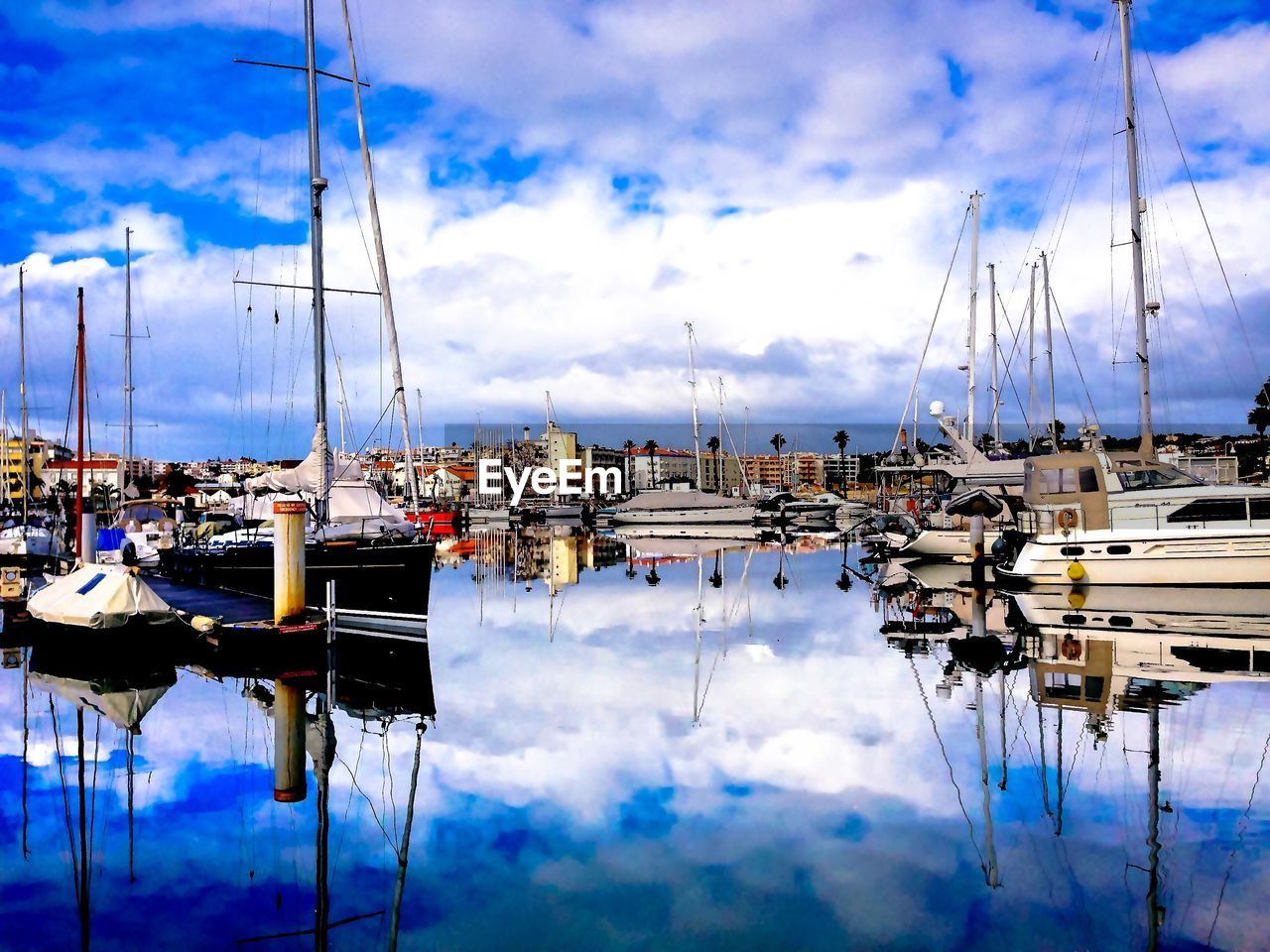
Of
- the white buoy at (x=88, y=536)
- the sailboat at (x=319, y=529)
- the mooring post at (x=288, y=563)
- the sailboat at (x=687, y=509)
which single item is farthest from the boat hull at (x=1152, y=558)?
the sailboat at (x=687, y=509)

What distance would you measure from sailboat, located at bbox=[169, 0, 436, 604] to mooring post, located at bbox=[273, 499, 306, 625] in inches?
45.8

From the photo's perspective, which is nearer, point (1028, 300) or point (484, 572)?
point (484, 572)

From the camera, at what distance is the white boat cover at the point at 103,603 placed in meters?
17.3

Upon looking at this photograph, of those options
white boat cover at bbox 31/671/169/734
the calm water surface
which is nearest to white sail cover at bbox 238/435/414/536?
the calm water surface

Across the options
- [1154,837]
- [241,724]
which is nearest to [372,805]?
[241,724]

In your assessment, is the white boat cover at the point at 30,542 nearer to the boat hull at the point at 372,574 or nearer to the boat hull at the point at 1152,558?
the boat hull at the point at 372,574

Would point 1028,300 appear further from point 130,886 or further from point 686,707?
point 130,886

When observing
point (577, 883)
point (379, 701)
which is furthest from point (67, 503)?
point (577, 883)

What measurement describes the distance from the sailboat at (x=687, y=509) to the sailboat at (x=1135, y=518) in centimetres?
4350

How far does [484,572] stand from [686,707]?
86.7ft

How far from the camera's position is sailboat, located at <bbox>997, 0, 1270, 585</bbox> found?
25625 millimetres

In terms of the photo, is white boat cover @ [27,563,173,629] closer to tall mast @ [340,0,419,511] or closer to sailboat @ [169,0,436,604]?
sailboat @ [169,0,436,604]

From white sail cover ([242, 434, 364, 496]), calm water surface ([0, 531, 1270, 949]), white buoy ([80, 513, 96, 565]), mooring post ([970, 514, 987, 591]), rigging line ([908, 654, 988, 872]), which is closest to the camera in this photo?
calm water surface ([0, 531, 1270, 949])

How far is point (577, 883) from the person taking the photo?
25.9ft
